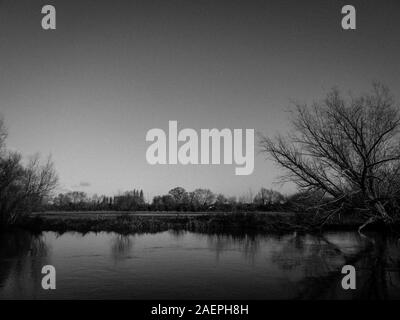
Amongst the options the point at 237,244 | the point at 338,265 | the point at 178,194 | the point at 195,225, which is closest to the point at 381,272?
the point at 338,265

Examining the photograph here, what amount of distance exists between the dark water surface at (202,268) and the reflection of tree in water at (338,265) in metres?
0.03

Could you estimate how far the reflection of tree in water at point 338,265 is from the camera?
30.0 feet

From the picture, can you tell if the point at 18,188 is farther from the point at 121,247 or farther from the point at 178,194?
the point at 178,194

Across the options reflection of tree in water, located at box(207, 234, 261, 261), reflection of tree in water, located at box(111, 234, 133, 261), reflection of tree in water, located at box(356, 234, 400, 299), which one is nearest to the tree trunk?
reflection of tree in water, located at box(356, 234, 400, 299)

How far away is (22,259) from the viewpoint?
1347cm

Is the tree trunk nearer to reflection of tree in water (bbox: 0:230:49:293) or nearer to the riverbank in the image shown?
reflection of tree in water (bbox: 0:230:49:293)

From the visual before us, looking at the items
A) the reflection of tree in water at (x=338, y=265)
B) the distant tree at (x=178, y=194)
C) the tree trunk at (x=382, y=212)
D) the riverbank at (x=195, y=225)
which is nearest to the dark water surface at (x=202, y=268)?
the reflection of tree in water at (x=338, y=265)

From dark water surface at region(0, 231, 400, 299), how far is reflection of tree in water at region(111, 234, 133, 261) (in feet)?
0.14

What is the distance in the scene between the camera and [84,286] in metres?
9.51

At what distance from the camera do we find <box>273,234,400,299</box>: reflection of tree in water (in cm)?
915
